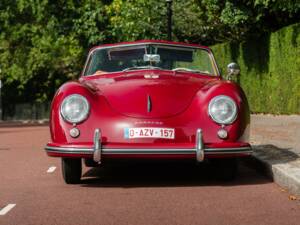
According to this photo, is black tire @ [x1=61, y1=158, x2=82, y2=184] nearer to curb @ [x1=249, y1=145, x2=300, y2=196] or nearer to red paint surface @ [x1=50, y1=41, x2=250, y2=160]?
red paint surface @ [x1=50, y1=41, x2=250, y2=160]

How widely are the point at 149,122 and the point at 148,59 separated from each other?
175cm

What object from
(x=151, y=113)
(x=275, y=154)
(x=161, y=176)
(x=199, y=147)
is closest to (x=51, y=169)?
(x=161, y=176)

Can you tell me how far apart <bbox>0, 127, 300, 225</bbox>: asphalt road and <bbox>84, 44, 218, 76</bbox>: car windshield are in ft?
4.19

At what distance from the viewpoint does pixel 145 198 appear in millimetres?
7242

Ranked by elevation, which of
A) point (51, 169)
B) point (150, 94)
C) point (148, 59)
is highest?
point (148, 59)

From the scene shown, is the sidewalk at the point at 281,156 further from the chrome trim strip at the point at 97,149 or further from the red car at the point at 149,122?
the chrome trim strip at the point at 97,149

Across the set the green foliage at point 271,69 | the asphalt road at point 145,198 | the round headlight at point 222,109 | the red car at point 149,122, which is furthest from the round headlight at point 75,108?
the green foliage at point 271,69

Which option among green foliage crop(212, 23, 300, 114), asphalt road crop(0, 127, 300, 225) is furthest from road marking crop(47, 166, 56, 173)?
green foliage crop(212, 23, 300, 114)

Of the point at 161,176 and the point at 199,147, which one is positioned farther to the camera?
the point at 161,176

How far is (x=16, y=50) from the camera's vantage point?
4725 centimetres

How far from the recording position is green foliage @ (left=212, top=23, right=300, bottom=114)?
21.0m

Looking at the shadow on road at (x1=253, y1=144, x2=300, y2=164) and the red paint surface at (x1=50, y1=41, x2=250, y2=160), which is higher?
the red paint surface at (x1=50, y1=41, x2=250, y2=160)

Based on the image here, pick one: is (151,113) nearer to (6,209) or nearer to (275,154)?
(6,209)

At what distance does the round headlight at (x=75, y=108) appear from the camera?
310 inches
